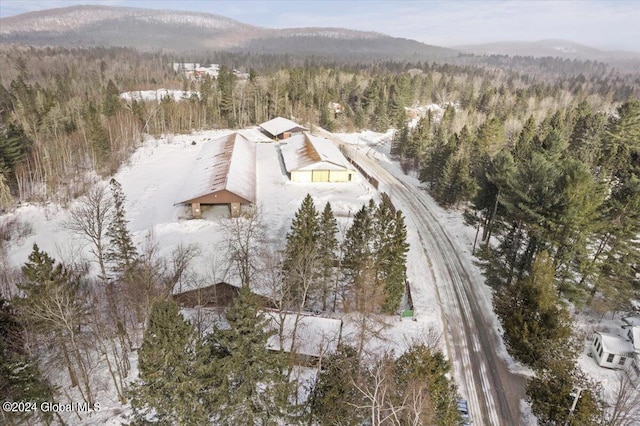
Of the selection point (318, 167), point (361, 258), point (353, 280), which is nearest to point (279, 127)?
point (318, 167)

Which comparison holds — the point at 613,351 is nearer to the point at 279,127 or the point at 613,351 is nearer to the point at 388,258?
the point at 388,258

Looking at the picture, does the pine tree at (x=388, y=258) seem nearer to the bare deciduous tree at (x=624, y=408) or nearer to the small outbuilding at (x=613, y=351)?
the small outbuilding at (x=613, y=351)

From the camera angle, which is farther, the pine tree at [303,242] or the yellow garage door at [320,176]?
the yellow garage door at [320,176]

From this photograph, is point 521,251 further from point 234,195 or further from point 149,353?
point 149,353

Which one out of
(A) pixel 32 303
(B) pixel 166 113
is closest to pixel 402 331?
(A) pixel 32 303

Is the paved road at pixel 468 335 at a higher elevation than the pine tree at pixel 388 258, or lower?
lower

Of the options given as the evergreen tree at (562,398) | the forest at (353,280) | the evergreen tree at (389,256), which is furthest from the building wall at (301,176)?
the evergreen tree at (562,398)

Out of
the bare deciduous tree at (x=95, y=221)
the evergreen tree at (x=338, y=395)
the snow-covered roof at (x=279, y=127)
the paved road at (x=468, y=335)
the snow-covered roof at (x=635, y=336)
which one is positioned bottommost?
the paved road at (x=468, y=335)

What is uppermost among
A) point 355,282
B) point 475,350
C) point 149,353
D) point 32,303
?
point 149,353

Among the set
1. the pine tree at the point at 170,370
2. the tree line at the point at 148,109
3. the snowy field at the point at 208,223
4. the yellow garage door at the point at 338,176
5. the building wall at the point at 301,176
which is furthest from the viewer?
the tree line at the point at 148,109
